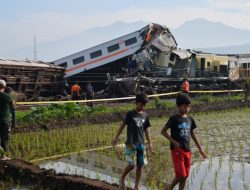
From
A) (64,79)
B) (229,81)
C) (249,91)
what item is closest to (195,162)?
(249,91)

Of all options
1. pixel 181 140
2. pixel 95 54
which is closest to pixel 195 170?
pixel 181 140

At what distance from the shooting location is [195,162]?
879 cm

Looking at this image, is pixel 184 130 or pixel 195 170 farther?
pixel 195 170

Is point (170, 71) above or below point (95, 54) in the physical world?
below

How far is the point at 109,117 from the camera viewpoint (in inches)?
667

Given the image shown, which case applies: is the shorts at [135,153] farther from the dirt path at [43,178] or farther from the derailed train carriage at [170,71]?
the derailed train carriage at [170,71]

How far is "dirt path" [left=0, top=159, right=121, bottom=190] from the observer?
6645 millimetres

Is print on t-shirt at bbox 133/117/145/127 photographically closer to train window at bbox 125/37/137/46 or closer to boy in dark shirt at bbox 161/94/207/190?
boy in dark shirt at bbox 161/94/207/190

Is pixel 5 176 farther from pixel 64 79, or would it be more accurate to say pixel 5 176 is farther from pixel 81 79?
pixel 81 79

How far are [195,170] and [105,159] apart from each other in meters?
2.10

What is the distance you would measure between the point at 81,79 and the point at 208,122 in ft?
50.5

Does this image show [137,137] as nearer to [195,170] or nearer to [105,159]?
[195,170]

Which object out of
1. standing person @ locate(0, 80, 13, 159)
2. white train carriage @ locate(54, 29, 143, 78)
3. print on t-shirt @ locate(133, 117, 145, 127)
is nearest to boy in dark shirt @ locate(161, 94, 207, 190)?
print on t-shirt @ locate(133, 117, 145, 127)

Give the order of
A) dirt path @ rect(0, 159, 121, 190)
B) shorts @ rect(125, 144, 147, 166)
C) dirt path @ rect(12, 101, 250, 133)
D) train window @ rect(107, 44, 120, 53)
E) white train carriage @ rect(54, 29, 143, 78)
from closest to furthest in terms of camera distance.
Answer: shorts @ rect(125, 144, 147, 166), dirt path @ rect(0, 159, 121, 190), dirt path @ rect(12, 101, 250, 133), white train carriage @ rect(54, 29, 143, 78), train window @ rect(107, 44, 120, 53)
